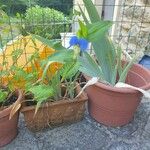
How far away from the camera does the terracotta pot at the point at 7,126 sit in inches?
54.3

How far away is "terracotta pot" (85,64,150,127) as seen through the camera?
1.51 metres

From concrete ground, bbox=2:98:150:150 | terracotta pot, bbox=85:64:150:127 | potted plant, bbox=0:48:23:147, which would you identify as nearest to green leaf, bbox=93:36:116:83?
terracotta pot, bbox=85:64:150:127

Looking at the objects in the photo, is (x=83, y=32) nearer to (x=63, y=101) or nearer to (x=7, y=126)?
(x=63, y=101)

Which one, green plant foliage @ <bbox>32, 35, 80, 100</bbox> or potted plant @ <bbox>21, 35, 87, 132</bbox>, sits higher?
green plant foliage @ <bbox>32, 35, 80, 100</bbox>

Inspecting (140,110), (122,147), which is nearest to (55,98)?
(122,147)

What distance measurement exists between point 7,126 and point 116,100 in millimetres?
618

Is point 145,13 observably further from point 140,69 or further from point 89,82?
point 89,82

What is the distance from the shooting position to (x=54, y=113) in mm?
1586

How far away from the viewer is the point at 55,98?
5.17ft

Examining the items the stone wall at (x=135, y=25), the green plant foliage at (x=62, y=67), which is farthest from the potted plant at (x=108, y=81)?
the stone wall at (x=135, y=25)

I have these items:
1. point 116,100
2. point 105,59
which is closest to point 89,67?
point 105,59

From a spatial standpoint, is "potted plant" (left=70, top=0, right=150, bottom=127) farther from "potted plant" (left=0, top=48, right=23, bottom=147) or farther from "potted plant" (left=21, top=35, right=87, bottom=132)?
"potted plant" (left=0, top=48, right=23, bottom=147)

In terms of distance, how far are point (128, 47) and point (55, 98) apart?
1179mm

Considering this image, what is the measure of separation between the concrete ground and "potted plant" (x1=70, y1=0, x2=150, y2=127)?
6cm
